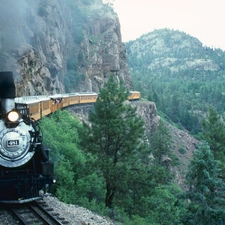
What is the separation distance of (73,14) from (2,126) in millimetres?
60449

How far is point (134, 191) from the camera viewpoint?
59.3ft

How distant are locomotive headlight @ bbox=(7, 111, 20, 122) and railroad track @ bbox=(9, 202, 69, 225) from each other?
104 inches

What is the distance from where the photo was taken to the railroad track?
985 centimetres

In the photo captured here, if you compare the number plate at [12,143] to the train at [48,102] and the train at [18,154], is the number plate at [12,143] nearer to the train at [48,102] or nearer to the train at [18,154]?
the train at [18,154]

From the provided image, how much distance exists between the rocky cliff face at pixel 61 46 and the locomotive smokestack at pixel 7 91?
36.7 feet

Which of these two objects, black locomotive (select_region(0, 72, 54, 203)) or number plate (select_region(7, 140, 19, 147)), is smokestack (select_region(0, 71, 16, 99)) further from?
number plate (select_region(7, 140, 19, 147))

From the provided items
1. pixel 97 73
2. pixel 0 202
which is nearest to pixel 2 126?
pixel 0 202

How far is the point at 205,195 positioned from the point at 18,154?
988 centimetres

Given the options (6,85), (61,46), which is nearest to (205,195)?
(6,85)

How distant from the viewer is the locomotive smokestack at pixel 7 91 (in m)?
10.1

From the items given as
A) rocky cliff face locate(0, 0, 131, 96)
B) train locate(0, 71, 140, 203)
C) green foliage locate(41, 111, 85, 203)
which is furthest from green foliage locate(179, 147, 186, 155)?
train locate(0, 71, 140, 203)

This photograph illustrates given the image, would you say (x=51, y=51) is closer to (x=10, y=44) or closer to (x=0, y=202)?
(x=10, y=44)

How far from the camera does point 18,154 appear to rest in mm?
10852

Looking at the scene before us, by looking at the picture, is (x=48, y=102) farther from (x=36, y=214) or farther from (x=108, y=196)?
(x=36, y=214)
